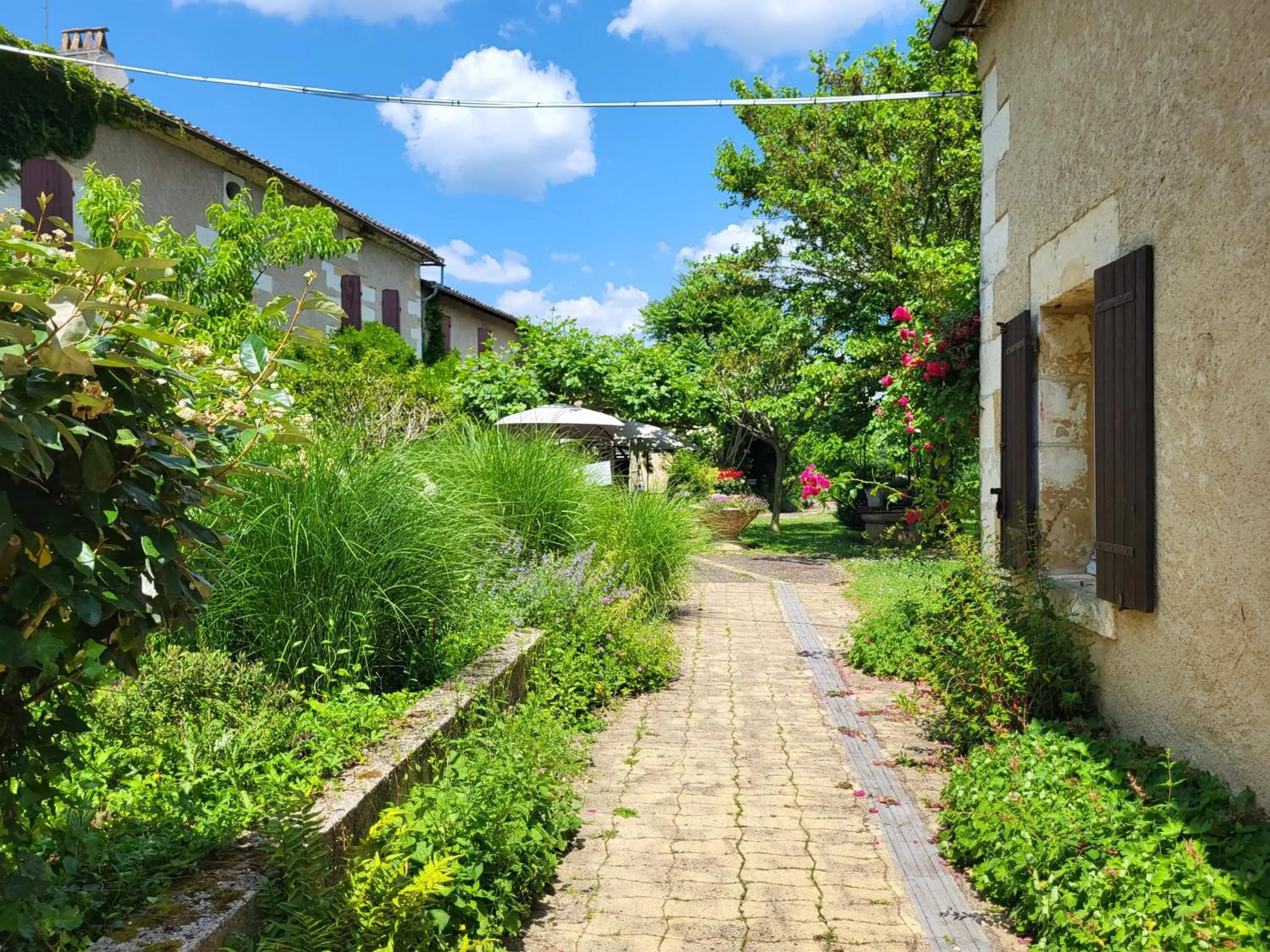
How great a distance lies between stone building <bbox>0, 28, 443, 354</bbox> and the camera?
416 inches

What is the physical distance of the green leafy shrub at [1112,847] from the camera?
96.6 inches

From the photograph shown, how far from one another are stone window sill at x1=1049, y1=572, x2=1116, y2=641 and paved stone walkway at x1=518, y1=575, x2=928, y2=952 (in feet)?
4.24

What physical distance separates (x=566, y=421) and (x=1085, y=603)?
7829 mm

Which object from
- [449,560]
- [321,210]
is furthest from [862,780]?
[321,210]

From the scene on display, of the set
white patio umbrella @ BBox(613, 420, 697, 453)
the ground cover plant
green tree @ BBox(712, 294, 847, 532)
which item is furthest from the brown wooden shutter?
green tree @ BBox(712, 294, 847, 532)

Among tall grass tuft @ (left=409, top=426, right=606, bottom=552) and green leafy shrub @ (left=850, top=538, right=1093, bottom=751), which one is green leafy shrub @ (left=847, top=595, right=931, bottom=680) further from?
tall grass tuft @ (left=409, top=426, right=606, bottom=552)

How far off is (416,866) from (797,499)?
26.6 metres

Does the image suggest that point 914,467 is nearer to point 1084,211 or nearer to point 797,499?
point 1084,211

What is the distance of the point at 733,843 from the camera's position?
12.1 feet

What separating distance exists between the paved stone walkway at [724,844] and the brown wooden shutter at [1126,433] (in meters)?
1.44

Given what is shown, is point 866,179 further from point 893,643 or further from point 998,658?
point 998,658

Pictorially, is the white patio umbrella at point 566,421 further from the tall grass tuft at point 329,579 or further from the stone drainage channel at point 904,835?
the tall grass tuft at point 329,579

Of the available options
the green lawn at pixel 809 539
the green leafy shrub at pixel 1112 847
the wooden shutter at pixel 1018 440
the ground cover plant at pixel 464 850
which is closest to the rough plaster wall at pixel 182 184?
the ground cover plant at pixel 464 850

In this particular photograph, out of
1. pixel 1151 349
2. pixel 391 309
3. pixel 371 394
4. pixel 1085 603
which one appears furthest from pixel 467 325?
pixel 1151 349
